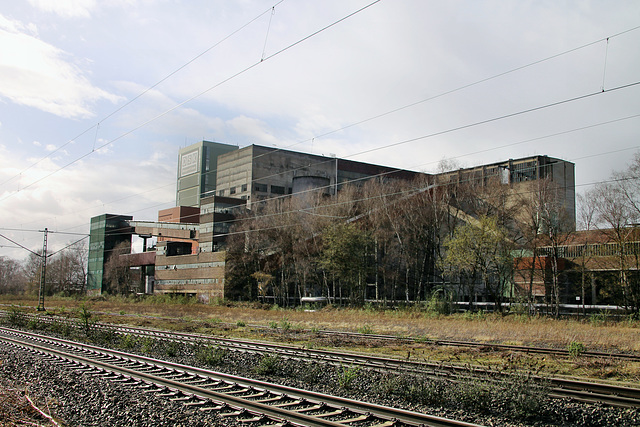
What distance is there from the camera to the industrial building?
66875 millimetres

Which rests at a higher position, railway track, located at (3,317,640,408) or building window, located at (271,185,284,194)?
building window, located at (271,185,284,194)

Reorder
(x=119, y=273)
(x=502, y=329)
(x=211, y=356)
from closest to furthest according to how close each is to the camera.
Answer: (x=211, y=356)
(x=502, y=329)
(x=119, y=273)

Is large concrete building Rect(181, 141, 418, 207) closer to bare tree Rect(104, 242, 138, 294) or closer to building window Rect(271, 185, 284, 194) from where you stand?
building window Rect(271, 185, 284, 194)

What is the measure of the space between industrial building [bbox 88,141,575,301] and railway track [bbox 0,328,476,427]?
47.9m

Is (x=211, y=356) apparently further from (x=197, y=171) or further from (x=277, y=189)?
(x=197, y=171)

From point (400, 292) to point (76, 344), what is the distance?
40.8 metres

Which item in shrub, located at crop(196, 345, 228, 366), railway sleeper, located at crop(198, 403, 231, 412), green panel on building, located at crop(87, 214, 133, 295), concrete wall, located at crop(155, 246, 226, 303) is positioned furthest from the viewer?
green panel on building, located at crop(87, 214, 133, 295)

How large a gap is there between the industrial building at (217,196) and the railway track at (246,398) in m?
47.9

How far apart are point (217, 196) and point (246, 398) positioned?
7303 cm

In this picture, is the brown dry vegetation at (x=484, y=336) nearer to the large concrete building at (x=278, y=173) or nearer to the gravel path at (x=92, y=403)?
the gravel path at (x=92, y=403)

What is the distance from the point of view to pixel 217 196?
269ft

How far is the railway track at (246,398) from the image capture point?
8.96 meters

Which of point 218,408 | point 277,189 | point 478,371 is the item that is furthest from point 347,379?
point 277,189

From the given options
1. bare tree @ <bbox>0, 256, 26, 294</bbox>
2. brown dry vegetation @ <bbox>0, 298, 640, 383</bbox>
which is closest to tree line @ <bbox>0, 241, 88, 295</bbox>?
bare tree @ <bbox>0, 256, 26, 294</bbox>
